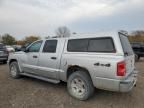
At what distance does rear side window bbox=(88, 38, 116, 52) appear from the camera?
3973 mm

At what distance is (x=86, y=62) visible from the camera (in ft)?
13.8

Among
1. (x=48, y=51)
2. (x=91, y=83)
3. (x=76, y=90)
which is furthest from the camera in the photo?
(x=48, y=51)

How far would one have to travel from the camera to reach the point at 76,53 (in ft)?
15.0

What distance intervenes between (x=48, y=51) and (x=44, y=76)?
3.06ft

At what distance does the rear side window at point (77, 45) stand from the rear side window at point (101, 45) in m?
0.18

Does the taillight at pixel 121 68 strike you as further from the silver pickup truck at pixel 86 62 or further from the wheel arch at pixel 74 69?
the wheel arch at pixel 74 69

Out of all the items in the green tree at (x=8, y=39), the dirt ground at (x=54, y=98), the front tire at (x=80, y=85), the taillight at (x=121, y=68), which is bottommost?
the dirt ground at (x=54, y=98)

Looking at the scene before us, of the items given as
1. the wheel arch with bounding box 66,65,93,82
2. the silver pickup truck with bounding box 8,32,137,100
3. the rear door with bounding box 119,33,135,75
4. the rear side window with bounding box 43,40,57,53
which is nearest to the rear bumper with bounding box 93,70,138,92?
the silver pickup truck with bounding box 8,32,137,100

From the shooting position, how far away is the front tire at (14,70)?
670cm

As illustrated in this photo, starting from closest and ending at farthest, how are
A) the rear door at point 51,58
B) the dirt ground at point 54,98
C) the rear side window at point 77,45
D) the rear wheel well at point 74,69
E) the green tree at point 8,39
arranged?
the dirt ground at point 54,98 < the rear wheel well at point 74,69 < the rear side window at point 77,45 < the rear door at point 51,58 < the green tree at point 8,39

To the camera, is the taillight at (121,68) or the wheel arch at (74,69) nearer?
the taillight at (121,68)

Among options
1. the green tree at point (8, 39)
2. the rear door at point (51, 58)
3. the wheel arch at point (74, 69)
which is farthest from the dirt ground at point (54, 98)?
the green tree at point (8, 39)

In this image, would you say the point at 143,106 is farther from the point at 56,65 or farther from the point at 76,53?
the point at 56,65

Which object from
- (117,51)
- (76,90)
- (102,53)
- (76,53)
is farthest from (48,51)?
(117,51)
